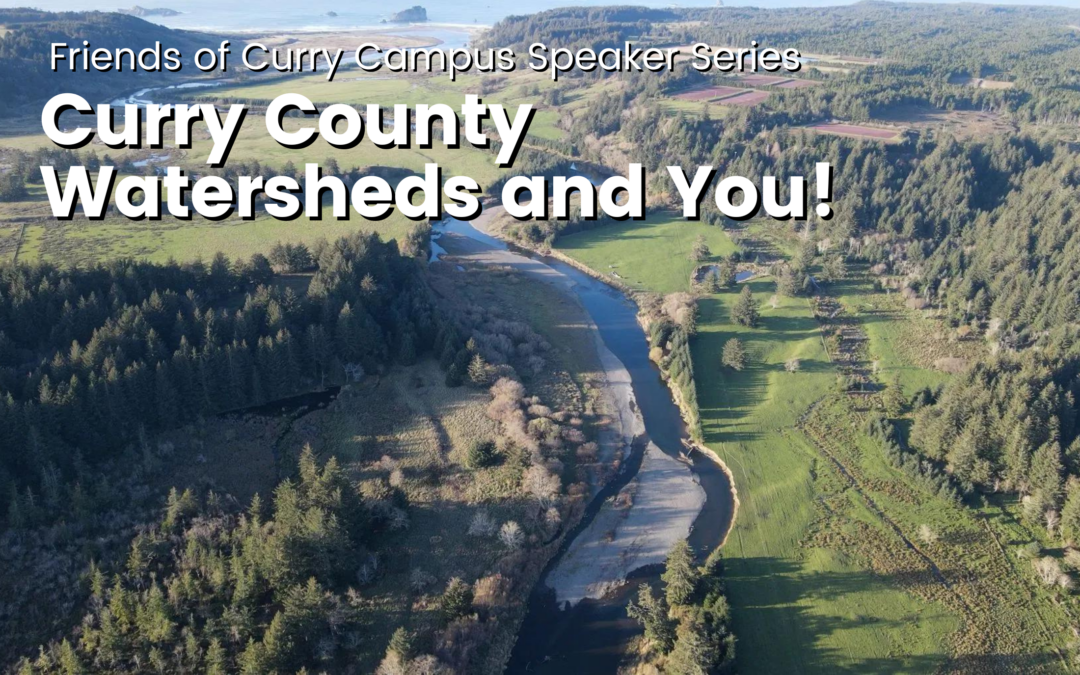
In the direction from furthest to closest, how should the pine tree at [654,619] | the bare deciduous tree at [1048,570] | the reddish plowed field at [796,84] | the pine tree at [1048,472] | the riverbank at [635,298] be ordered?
the reddish plowed field at [796,84]
the riverbank at [635,298]
the pine tree at [1048,472]
the bare deciduous tree at [1048,570]
the pine tree at [654,619]

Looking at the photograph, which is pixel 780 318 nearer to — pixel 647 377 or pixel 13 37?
pixel 647 377

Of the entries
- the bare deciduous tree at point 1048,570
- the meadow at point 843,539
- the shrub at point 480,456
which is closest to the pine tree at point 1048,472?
the meadow at point 843,539

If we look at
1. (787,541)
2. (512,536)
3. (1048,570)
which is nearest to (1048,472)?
(1048,570)

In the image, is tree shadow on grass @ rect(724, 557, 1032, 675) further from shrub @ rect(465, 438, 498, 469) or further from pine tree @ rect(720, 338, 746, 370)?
pine tree @ rect(720, 338, 746, 370)

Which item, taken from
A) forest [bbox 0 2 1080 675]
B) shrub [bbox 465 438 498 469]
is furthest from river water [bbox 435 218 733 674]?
shrub [bbox 465 438 498 469]

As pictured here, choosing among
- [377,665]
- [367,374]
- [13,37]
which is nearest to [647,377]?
[367,374]

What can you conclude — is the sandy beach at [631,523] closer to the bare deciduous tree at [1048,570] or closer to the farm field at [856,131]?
the bare deciduous tree at [1048,570]
